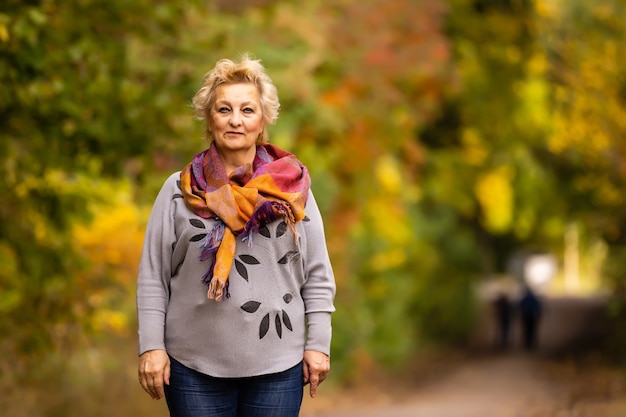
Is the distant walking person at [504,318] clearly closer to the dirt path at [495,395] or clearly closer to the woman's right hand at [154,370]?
the dirt path at [495,395]

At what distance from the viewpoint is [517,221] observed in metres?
27.5

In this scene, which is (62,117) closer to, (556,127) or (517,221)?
(556,127)

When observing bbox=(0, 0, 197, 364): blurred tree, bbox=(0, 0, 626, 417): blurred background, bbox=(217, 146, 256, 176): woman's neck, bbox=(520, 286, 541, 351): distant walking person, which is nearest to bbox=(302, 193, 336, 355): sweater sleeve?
bbox=(217, 146, 256, 176): woman's neck

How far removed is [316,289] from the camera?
3793 millimetres

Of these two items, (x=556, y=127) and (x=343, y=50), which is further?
(x=556, y=127)

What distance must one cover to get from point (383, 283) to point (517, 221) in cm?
869

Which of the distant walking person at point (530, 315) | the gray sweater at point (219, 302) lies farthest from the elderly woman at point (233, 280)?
the distant walking person at point (530, 315)

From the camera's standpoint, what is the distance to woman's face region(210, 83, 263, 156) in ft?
12.2

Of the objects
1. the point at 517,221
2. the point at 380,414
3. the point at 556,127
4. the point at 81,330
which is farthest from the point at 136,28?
the point at 517,221

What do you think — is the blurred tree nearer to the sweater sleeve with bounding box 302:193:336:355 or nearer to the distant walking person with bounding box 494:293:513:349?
the sweater sleeve with bounding box 302:193:336:355

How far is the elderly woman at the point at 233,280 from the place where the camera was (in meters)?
3.65

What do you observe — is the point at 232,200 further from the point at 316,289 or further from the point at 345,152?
the point at 345,152

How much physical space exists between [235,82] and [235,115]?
11cm

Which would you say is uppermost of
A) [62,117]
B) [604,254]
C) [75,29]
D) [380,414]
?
[75,29]
